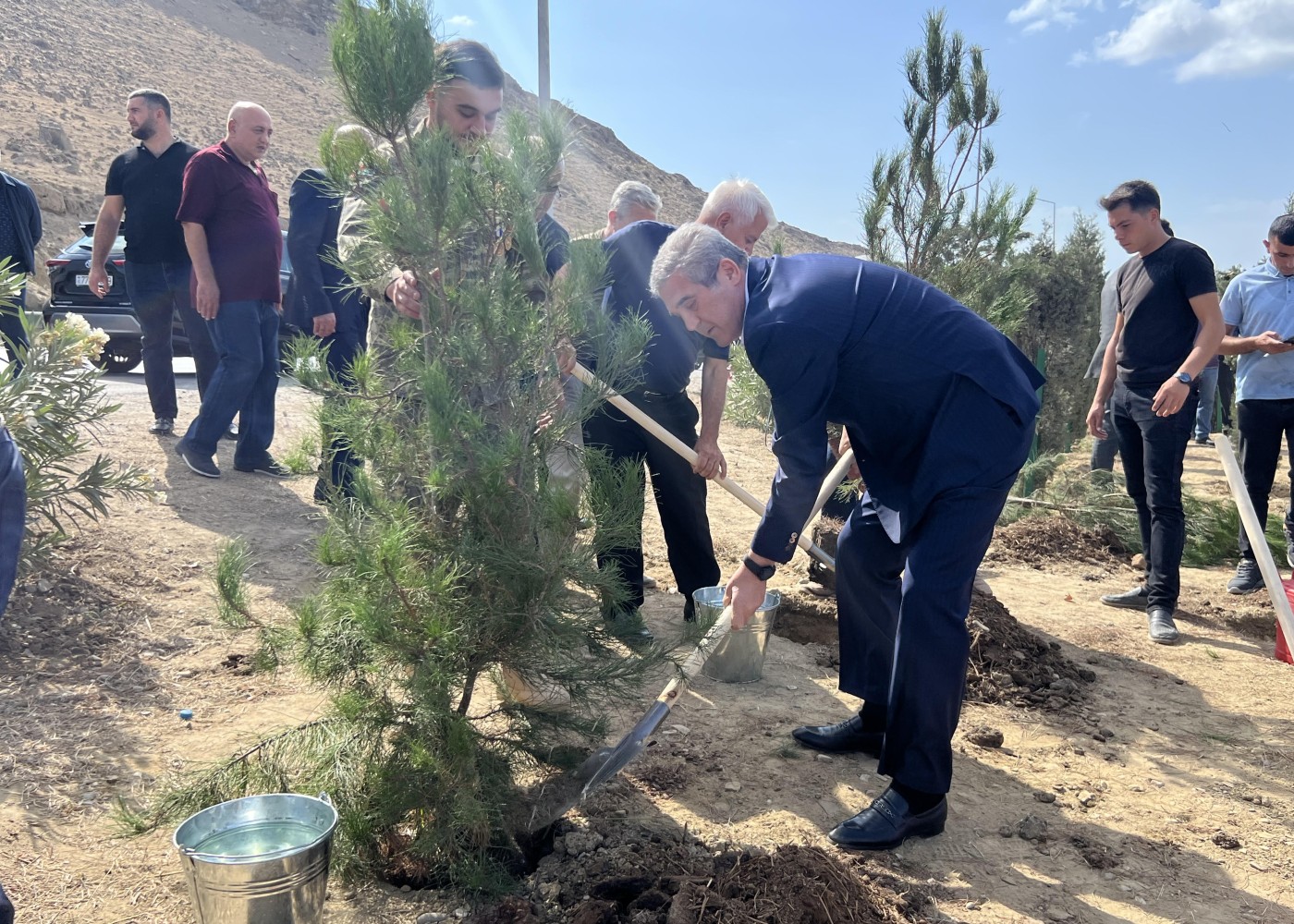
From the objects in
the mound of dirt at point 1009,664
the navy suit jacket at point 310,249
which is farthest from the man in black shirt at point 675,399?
the navy suit jacket at point 310,249

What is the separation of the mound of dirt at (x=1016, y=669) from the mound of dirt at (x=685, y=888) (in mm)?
1663

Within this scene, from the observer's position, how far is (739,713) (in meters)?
3.77

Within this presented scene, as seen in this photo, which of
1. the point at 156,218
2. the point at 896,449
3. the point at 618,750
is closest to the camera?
the point at 618,750

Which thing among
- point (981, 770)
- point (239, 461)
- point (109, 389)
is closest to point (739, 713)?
point (981, 770)

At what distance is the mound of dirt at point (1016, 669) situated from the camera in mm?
4036

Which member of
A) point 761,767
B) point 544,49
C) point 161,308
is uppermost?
point 544,49

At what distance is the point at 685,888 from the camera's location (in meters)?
2.28

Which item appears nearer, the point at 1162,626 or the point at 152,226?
the point at 1162,626

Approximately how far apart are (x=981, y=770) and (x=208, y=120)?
38.8 m

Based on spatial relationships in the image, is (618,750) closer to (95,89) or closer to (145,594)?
(145,594)

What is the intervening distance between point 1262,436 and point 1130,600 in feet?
3.46

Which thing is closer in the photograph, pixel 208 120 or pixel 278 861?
pixel 278 861

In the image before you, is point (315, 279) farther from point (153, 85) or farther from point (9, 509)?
point (153, 85)

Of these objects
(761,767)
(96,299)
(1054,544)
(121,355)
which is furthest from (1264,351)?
(121,355)
